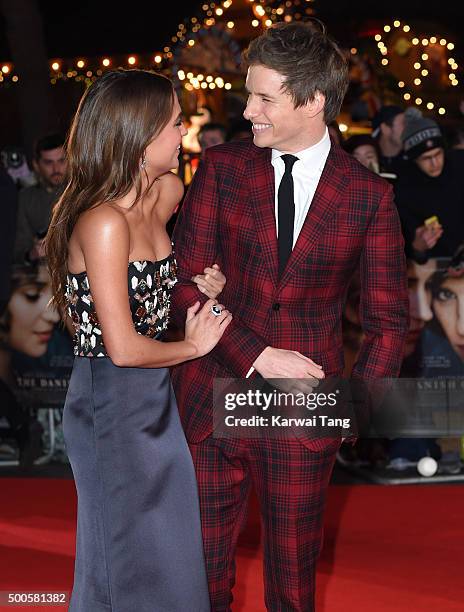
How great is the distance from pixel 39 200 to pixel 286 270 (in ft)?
13.6

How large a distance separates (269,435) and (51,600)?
5.62ft

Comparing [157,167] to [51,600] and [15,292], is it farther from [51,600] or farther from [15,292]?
[15,292]

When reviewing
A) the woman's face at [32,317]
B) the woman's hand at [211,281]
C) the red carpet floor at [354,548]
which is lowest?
the red carpet floor at [354,548]

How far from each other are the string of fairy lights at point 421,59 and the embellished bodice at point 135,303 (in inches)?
385

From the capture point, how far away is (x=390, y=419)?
21.6 ft

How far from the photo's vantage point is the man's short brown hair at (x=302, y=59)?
3.10 metres

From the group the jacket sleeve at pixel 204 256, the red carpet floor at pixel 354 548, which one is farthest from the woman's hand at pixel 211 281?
the red carpet floor at pixel 354 548

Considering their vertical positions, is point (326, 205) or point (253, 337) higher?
point (326, 205)

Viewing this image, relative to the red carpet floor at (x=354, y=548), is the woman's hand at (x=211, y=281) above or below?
above

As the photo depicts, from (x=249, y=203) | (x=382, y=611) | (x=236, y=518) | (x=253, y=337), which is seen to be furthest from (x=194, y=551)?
(x=382, y=611)

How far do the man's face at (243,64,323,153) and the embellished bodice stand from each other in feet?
1.48

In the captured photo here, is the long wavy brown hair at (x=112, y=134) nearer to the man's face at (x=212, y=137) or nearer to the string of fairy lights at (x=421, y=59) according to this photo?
the man's face at (x=212, y=137)

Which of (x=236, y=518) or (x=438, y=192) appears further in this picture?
(x=438, y=192)

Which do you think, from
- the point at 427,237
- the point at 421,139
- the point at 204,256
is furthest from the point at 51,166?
the point at 204,256
